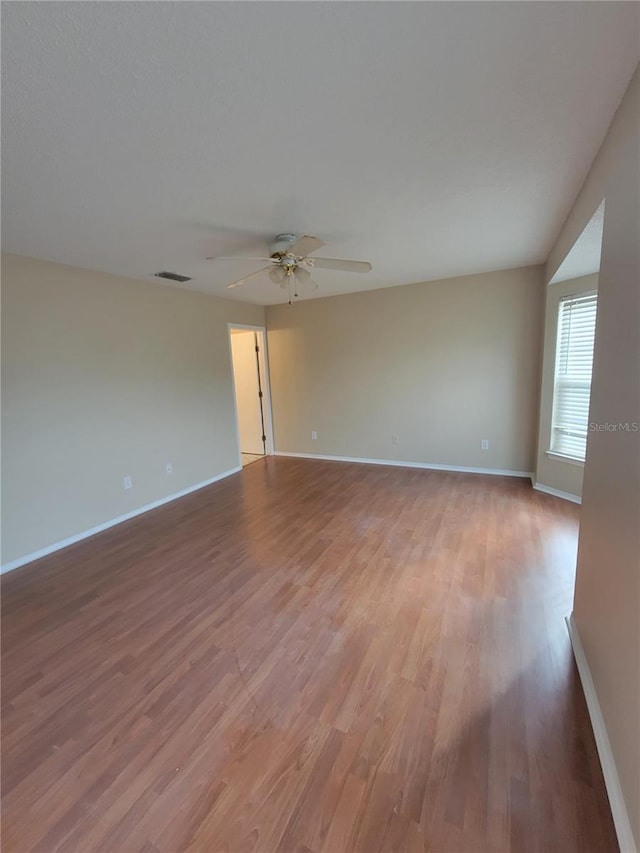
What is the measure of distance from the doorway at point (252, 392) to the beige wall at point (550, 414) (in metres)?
3.86

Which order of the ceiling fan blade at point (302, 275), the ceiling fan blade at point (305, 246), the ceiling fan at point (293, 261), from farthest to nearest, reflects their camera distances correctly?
the ceiling fan blade at point (302, 275) < the ceiling fan at point (293, 261) < the ceiling fan blade at point (305, 246)

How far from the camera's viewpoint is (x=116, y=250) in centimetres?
271

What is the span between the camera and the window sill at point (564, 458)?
11.1 feet

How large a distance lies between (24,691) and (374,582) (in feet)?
6.43

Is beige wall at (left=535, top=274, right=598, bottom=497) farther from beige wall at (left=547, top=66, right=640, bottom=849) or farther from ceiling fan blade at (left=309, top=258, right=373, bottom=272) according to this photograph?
ceiling fan blade at (left=309, top=258, right=373, bottom=272)

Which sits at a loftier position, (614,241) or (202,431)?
(614,241)

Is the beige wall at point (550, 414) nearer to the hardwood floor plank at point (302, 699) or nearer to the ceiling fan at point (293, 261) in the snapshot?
the hardwood floor plank at point (302, 699)

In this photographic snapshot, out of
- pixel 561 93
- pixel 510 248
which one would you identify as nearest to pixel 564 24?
pixel 561 93

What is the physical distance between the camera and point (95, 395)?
329 centimetres


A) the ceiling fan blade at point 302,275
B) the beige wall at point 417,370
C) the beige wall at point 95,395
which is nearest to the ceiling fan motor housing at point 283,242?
the ceiling fan blade at point 302,275

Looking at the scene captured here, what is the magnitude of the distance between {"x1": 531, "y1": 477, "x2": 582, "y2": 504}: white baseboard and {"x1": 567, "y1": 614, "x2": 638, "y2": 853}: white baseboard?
2.15 metres

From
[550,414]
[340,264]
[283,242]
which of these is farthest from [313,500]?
[550,414]

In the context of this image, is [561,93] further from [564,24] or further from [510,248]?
[510,248]

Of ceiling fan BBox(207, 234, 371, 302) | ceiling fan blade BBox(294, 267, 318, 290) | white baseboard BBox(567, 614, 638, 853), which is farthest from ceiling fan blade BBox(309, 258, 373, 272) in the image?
white baseboard BBox(567, 614, 638, 853)
